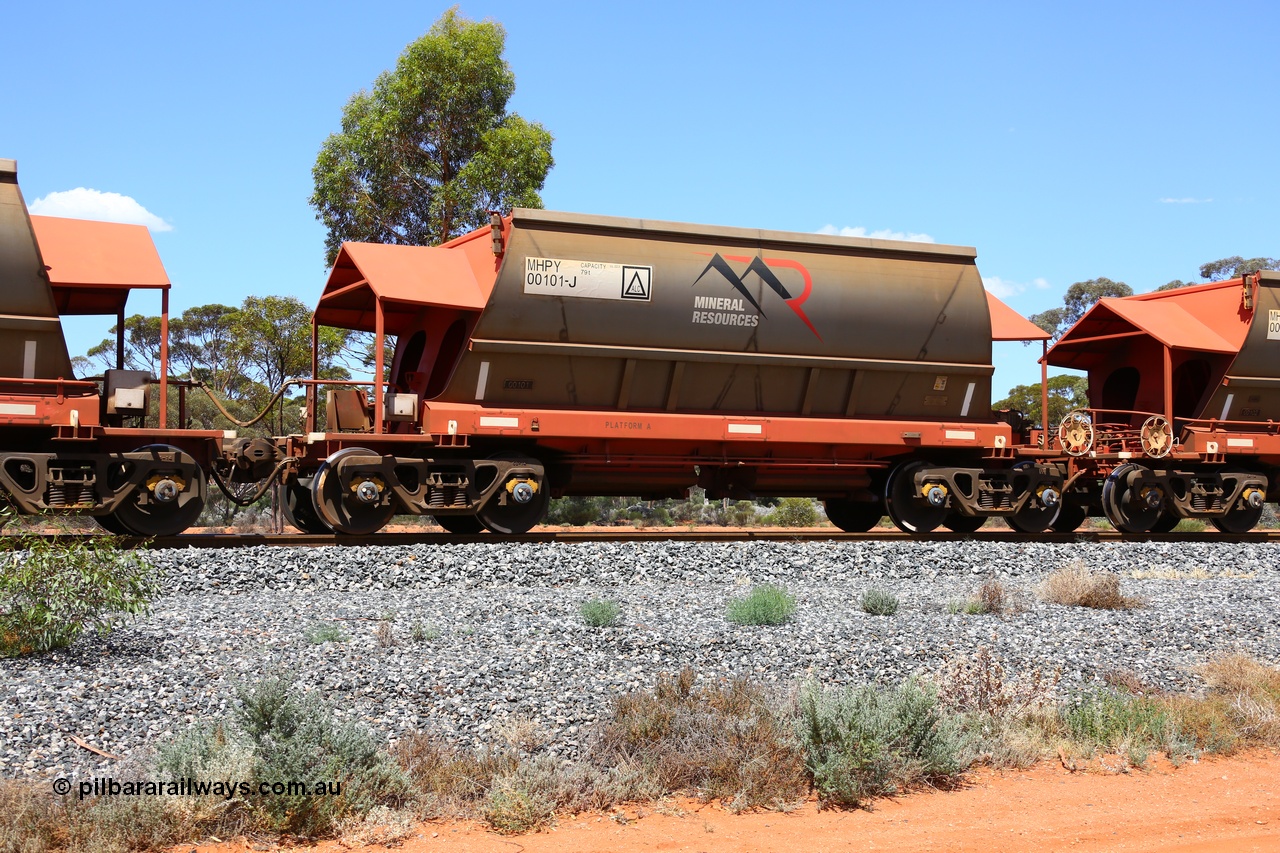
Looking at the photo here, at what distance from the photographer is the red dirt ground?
16.4ft

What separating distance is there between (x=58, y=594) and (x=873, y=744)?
5153 mm

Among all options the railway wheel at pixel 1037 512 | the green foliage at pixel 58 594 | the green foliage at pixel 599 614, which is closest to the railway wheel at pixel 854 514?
the railway wheel at pixel 1037 512

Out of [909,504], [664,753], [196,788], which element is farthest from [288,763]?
[909,504]

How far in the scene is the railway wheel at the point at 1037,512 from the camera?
1552cm

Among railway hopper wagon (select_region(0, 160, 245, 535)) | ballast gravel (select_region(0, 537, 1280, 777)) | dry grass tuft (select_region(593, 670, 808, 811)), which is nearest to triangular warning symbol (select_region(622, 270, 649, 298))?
ballast gravel (select_region(0, 537, 1280, 777))

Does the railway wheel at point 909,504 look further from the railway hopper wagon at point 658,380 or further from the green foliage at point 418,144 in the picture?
the green foliage at point 418,144

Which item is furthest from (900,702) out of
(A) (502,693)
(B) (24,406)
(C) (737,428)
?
(B) (24,406)

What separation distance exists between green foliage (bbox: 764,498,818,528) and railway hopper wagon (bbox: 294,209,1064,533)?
8218mm

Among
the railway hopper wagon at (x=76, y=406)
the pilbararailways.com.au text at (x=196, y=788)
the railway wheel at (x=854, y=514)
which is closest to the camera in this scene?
the pilbararailways.com.au text at (x=196, y=788)

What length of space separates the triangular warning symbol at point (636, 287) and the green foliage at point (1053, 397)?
27.1 m

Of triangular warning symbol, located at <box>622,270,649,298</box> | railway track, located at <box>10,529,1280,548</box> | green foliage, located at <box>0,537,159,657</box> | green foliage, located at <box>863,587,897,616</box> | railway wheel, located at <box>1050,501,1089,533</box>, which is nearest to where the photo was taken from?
green foliage, located at <box>0,537,159,657</box>

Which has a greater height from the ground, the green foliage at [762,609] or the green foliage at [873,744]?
the green foliage at [762,609]

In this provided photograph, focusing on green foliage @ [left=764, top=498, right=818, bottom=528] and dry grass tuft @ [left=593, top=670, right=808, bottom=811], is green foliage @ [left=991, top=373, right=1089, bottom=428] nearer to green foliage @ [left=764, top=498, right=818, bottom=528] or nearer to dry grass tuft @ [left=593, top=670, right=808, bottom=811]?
green foliage @ [left=764, top=498, right=818, bottom=528]

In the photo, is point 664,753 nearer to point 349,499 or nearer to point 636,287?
point 349,499
